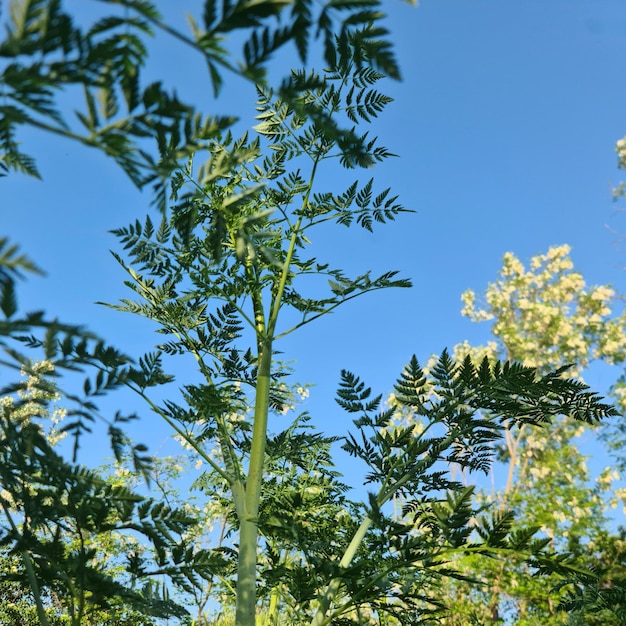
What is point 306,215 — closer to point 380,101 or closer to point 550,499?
point 380,101

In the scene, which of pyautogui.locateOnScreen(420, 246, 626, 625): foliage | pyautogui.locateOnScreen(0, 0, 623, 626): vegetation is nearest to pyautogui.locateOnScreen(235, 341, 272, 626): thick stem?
pyautogui.locateOnScreen(0, 0, 623, 626): vegetation

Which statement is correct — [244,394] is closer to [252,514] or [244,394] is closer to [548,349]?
[252,514]

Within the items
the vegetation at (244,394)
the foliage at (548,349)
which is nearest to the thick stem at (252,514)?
the vegetation at (244,394)

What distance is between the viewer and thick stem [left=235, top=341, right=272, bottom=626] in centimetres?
207

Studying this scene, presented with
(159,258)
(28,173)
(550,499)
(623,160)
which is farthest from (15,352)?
(623,160)

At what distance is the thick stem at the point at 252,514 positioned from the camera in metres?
2.07

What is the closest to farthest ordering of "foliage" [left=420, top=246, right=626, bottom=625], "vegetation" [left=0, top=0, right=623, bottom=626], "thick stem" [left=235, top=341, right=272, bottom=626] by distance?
"vegetation" [left=0, top=0, right=623, bottom=626]
"thick stem" [left=235, top=341, right=272, bottom=626]
"foliage" [left=420, top=246, right=626, bottom=625]

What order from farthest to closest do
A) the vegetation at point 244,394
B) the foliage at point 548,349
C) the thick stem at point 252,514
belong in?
the foliage at point 548,349 → the thick stem at point 252,514 → the vegetation at point 244,394

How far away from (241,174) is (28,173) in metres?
1.85

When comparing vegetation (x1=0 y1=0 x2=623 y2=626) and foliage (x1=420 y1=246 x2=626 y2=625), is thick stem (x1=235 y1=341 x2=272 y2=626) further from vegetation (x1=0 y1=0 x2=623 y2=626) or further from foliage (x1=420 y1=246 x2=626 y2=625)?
foliage (x1=420 y1=246 x2=626 y2=625)

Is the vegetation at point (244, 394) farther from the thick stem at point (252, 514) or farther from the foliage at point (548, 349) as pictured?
the foliage at point (548, 349)

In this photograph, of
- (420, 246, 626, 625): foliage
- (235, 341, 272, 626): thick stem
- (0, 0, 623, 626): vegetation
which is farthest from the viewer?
(420, 246, 626, 625): foliage

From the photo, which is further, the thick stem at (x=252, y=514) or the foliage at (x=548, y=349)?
the foliage at (x=548, y=349)

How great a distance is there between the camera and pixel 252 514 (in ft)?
7.52
